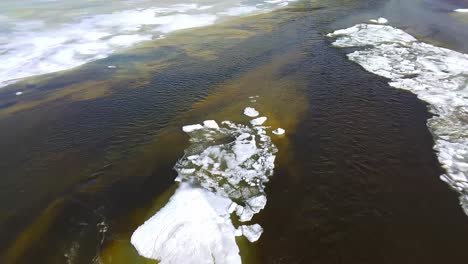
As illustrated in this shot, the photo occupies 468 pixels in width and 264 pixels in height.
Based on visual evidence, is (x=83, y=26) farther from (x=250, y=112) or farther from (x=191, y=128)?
(x=250, y=112)

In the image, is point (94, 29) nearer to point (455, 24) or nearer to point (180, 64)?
point (180, 64)

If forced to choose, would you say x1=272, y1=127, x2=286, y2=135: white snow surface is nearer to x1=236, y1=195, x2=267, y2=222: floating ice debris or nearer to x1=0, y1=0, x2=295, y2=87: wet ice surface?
x1=236, y1=195, x2=267, y2=222: floating ice debris

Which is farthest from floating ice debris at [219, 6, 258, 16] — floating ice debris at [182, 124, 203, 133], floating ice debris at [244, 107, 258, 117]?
floating ice debris at [182, 124, 203, 133]

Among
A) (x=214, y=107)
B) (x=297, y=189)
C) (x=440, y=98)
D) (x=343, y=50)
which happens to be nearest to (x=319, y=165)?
(x=297, y=189)

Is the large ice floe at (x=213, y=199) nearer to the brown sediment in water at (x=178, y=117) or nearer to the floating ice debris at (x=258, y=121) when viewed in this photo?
the floating ice debris at (x=258, y=121)

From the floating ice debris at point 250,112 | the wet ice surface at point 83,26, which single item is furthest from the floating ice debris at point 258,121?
the wet ice surface at point 83,26
